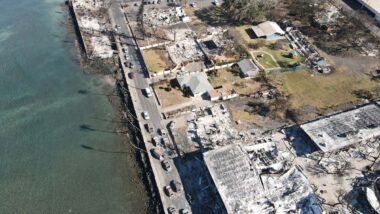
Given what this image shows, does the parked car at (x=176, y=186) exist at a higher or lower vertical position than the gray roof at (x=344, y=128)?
lower

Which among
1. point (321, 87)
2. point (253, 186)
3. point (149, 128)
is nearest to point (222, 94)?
point (149, 128)

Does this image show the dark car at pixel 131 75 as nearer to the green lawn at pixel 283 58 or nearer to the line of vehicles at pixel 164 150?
the line of vehicles at pixel 164 150

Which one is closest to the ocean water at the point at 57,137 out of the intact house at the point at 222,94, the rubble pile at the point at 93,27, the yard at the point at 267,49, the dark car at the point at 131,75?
the rubble pile at the point at 93,27

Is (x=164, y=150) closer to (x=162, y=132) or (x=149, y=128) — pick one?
(x=162, y=132)

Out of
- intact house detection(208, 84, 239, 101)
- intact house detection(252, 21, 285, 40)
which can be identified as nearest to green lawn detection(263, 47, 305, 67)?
intact house detection(252, 21, 285, 40)

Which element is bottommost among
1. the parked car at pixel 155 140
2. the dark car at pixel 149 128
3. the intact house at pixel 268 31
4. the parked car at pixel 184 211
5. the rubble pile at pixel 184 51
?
the parked car at pixel 184 211

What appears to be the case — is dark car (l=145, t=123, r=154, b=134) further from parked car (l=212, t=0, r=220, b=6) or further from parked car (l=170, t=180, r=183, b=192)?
parked car (l=212, t=0, r=220, b=6)

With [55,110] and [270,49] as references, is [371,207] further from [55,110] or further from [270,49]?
[55,110]
